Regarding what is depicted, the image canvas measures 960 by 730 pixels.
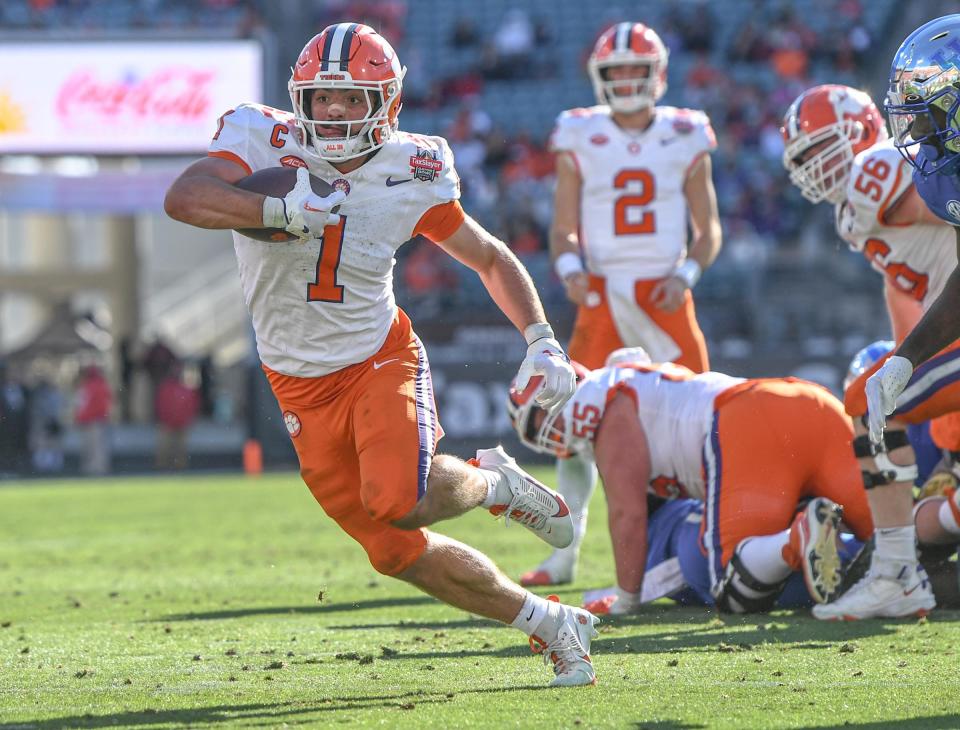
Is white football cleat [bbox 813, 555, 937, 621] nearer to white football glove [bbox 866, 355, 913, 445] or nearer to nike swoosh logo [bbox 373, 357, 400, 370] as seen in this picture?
white football glove [bbox 866, 355, 913, 445]

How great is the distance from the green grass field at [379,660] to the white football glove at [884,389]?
2.14 feet

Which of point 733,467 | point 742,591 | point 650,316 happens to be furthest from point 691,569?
point 650,316

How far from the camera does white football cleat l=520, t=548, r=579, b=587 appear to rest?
6.29m

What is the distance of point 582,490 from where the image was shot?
259 inches

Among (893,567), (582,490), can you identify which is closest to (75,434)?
(582,490)

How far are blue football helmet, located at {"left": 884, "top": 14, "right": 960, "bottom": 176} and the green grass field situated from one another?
4.56 ft

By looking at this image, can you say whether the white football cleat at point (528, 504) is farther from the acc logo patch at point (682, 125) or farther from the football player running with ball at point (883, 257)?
the acc logo patch at point (682, 125)

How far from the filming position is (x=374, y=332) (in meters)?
4.29

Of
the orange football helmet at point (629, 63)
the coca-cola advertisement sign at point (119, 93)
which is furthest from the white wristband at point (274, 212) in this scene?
the coca-cola advertisement sign at point (119, 93)

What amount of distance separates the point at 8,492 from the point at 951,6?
12.8 meters

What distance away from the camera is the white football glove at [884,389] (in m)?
4.25

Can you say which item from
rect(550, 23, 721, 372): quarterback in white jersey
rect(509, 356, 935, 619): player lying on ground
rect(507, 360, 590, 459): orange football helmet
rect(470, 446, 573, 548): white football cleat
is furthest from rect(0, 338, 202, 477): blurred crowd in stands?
rect(470, 446, 573, 548): white football cleat

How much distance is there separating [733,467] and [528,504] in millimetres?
1139

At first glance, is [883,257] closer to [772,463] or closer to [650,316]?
[772,463]
